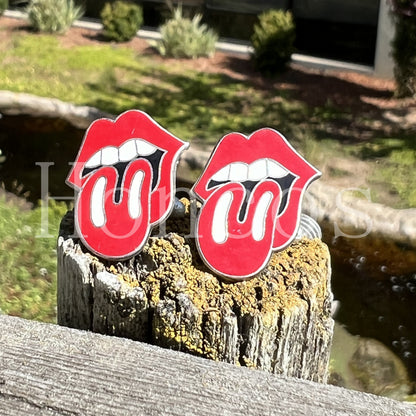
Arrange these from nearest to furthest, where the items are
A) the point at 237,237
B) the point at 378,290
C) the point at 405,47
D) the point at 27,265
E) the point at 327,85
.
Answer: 1. the point at 237,237
2. the point at 27,265
3. the point at 378,290
4. the point at 405,47
5. the point at 327,85

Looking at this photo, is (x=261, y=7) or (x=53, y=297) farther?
(x=261, y=7)

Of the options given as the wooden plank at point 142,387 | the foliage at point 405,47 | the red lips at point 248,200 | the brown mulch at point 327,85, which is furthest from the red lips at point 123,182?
the foliage at point 405,47

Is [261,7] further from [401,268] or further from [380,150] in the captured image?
[401,268]

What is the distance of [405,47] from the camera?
27.4 ft

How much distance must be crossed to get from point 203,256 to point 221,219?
145 mm

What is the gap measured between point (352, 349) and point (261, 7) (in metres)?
8.18

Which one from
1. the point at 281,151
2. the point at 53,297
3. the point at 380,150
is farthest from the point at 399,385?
the point at 380,150

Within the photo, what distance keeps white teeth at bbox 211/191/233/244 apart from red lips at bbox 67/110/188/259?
16 cm

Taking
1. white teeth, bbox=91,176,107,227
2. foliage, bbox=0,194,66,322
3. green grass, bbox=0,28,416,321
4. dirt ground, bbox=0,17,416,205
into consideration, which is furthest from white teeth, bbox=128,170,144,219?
dirt ground, bbox=0,17,416,205

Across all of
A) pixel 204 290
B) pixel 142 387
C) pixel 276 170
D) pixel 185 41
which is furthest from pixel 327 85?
pixel 142 387

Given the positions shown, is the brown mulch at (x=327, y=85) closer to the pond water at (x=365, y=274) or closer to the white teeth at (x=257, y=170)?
the pond water at (x=365, y=274)

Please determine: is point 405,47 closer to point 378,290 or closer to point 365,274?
point 365,274

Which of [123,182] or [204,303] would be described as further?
[123,182]

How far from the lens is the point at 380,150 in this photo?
7.29 m
